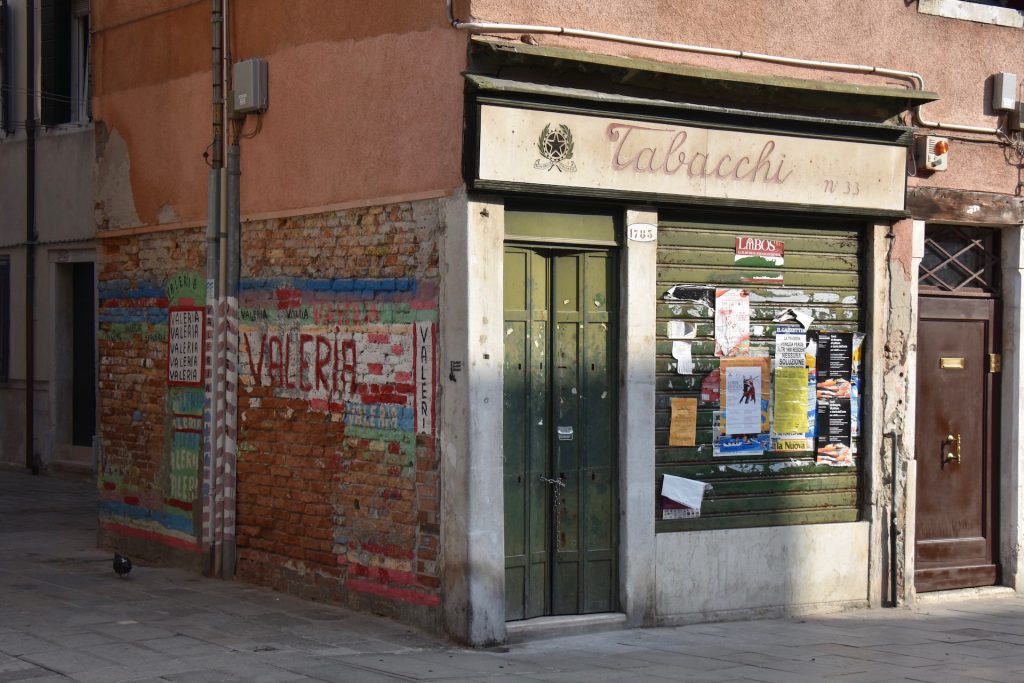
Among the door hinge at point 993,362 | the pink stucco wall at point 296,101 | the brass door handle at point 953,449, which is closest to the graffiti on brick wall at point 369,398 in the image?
the pink stucco wall at point 296,101

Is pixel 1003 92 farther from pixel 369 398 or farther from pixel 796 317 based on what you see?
pixel 369 398

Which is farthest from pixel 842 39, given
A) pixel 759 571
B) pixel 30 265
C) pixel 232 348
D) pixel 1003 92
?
pixel 30 265

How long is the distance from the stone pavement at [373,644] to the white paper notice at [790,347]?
1.78 metres

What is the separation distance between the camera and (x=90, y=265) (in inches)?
648

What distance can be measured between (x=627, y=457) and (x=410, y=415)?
1425 millimetres

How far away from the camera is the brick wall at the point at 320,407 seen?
850 cm

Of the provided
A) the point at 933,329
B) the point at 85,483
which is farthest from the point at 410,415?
the point at 85,483

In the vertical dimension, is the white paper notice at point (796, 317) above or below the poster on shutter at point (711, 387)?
above

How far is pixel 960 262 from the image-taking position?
34.8 feet

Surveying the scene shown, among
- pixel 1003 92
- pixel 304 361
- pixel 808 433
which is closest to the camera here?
pixel 304 361

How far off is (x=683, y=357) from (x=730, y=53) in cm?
206

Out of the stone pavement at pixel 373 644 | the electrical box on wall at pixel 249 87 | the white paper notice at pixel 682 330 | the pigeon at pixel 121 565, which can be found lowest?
the stone pavement at pixel 373 644

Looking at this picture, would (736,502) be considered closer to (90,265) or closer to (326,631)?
(326,631)

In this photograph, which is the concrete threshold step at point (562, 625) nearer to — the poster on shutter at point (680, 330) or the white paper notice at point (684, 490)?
the white paper notice at point (684, 490)
